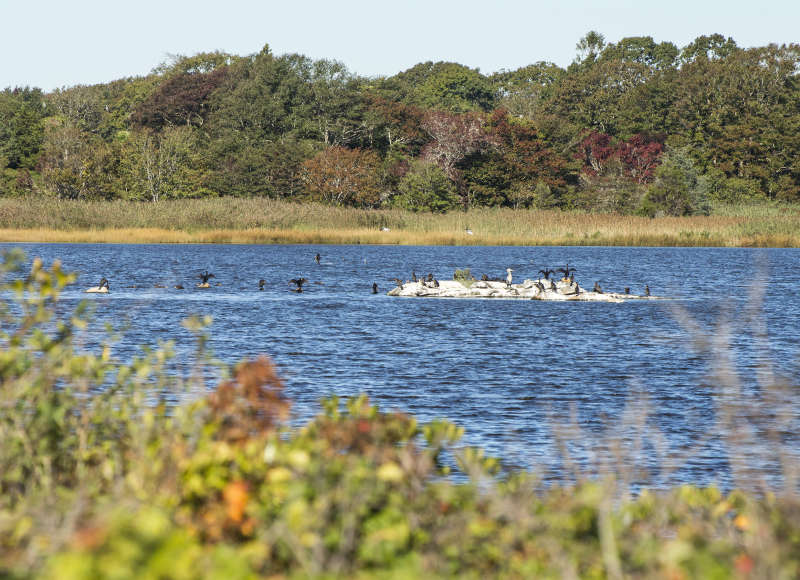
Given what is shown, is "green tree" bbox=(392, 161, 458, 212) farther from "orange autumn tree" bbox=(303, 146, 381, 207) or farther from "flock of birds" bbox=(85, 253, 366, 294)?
"flock of birds" bbox=(85, 253, 366, 294)

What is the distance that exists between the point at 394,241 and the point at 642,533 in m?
55.7

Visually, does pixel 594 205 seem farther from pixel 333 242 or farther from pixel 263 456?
pixel 263 456

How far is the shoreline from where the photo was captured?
57.9m

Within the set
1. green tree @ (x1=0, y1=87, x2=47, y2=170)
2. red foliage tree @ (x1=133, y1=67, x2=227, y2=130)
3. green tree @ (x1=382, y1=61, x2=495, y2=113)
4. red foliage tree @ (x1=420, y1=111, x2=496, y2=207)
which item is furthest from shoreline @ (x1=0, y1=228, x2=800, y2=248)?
green tree @ (x1=382, y1=61, x2=495, y2=113)

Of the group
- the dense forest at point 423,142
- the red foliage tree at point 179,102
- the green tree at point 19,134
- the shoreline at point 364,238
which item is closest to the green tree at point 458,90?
the dense forest at point 423,142

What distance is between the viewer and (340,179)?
258 ft

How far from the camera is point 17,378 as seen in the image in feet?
21.2

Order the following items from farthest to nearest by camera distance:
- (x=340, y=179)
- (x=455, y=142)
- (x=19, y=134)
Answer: (x=19, y=134) < (x=455, y=142) < (x=340, y=179)

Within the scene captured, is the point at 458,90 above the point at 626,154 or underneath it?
above

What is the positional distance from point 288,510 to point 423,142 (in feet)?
287

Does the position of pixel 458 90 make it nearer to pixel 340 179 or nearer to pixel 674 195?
pixel 340 179

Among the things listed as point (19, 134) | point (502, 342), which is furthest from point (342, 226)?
point (502, 342)

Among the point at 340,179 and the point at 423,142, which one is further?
the point at 423,142

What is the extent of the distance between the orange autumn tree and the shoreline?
16224 millimetres
